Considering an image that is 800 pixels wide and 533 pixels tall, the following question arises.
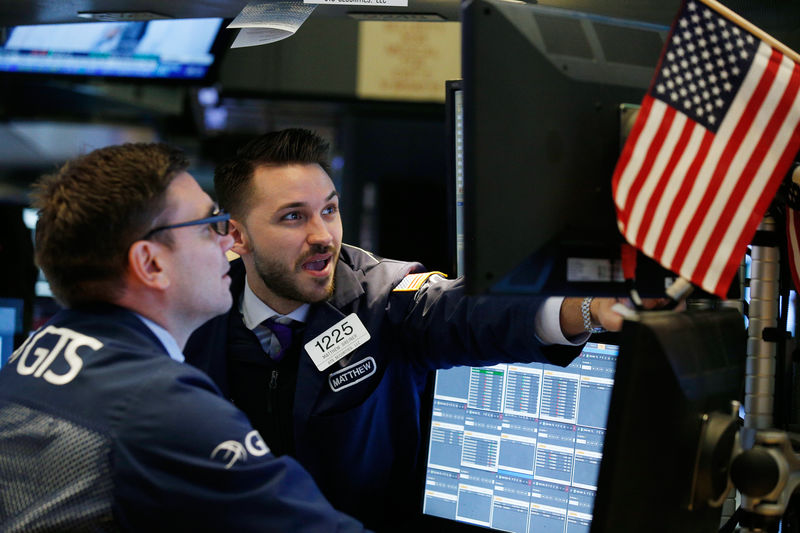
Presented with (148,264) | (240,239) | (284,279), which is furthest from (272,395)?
(148,264)

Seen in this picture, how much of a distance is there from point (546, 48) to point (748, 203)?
13.8 inches

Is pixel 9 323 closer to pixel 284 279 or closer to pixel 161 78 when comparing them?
pixel 284 279

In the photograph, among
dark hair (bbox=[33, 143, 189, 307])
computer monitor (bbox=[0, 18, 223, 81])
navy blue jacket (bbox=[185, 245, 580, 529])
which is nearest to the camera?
dark hair (bbox=[33, 143, 189, 307])

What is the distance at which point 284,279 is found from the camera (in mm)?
1896

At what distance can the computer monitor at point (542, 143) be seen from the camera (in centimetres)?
98

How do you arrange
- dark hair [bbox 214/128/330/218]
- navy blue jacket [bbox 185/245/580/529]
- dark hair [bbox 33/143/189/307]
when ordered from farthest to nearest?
dark hair [bbox 214/128/330/218] < navy blue jacket [bbox 185/245/580/529] < dark hair [bbox 33/143/189/307]

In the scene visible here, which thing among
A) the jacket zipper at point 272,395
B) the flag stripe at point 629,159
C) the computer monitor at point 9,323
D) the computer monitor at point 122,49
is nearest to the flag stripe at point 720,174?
the flag stripe at point 629,159

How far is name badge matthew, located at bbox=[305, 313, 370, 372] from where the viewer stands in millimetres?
1804

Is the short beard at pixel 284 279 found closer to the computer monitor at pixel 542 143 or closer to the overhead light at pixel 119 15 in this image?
the overhead light at pixel 119 15

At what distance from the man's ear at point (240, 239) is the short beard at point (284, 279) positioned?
64 mm

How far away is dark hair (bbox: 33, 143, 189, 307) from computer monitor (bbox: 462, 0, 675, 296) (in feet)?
2.04

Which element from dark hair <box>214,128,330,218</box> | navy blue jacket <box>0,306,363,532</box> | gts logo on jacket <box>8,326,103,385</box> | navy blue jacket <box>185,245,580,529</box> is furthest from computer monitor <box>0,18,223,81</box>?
navy blue jacket <box>0,306,363,532</box>

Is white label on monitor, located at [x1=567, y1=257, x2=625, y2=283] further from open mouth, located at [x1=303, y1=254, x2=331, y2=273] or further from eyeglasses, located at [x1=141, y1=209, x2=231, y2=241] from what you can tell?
open mouth, located at [x1=303, y1=254, x2=331, y2=273]

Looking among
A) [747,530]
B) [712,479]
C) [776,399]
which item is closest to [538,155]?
[712,479]
